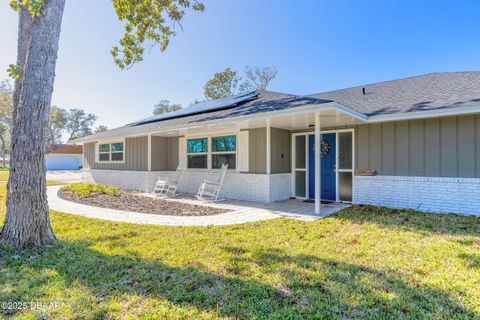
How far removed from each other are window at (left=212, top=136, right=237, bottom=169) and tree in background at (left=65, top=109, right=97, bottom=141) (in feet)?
162

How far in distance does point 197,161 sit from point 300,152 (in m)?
3.96

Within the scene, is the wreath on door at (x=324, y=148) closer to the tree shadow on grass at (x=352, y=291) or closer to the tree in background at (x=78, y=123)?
the tree shadow on grass at (x=352, y=291)

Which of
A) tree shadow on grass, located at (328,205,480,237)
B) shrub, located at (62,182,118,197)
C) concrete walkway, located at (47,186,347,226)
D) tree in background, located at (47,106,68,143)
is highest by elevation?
tree in background, located at (47,106,68,143)

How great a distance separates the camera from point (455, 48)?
36.2 ft

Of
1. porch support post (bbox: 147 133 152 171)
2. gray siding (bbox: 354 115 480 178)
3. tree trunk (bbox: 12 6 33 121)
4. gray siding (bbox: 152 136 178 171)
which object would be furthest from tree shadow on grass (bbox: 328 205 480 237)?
porch support post (bbox: 147 133 152 171)

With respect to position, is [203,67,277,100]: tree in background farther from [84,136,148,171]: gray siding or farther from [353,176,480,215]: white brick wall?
[353,176,480,215]: white brick wall

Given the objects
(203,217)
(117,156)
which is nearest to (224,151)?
(203,217)

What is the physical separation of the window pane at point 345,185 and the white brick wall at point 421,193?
32 cm

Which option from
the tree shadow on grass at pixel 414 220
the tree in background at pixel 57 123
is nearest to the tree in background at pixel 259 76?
the tree shadow on grass at pixel 414 220

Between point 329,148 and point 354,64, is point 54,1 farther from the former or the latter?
point 354,64

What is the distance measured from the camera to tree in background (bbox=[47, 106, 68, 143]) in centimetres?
4328

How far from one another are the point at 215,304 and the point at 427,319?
1717 millimetres

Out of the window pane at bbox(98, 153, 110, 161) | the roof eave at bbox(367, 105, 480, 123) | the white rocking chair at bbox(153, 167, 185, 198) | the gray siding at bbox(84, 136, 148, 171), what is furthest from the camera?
the window pane at bbox(98, 153, 110, 161)

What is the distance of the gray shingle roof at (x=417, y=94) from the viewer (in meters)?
5.93
